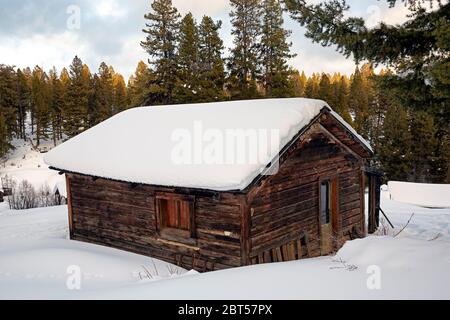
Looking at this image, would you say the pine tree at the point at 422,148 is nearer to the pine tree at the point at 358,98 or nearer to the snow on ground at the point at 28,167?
the pine tree at the point at 358,98

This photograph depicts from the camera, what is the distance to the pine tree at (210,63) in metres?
25.7

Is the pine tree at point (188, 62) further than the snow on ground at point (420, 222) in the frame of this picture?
Yes

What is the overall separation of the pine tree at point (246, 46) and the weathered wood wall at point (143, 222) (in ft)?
53.6

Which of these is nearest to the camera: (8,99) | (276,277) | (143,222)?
(276,277)

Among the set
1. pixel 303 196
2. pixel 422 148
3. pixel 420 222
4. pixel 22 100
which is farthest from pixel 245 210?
pixel 22 100

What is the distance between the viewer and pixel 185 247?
949cm

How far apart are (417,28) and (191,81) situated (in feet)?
64.8

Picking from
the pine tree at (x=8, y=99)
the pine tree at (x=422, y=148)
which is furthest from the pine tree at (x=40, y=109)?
the pine tree at (x=422, y=148)

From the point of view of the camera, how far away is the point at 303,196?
33.6ft

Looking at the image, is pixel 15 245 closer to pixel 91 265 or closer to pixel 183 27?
pixel 91 265

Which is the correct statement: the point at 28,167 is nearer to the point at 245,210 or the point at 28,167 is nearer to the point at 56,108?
the point at 56,108

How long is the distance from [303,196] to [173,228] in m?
3.81

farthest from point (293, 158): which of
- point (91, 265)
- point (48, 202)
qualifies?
point (48, 202)

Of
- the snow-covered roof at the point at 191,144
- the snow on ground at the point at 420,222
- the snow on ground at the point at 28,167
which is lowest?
the snow on ground at the point at 420,222
